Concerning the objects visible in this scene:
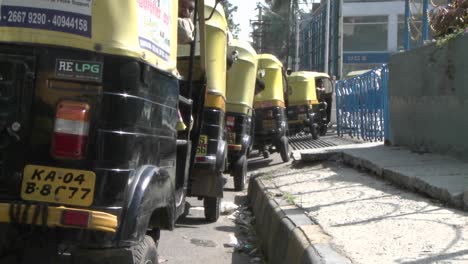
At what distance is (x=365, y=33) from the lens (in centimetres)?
4044

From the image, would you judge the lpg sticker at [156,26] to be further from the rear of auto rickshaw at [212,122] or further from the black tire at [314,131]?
the black tire at [314,131]

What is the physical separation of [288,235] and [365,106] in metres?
9.20

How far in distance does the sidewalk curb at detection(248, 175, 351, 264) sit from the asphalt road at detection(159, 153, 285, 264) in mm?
335

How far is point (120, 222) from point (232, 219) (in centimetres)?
519

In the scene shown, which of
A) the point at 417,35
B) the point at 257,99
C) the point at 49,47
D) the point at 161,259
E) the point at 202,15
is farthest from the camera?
the point at 257,99

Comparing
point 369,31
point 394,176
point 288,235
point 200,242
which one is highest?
point 369,31

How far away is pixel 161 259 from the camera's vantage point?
5578mm

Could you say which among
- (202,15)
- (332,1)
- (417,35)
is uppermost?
(332,1)

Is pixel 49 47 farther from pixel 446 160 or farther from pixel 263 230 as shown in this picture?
pixel 446 160

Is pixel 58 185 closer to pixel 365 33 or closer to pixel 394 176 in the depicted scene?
pixel 394 176

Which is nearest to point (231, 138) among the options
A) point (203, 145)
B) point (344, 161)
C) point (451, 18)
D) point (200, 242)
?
point (344, 161)

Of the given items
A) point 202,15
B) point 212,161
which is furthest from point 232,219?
point 202,15

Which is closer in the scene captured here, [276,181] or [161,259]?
[161,259]

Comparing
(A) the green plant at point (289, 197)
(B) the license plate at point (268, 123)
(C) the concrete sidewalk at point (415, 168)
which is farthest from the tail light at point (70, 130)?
(B) the license plate at point (268, 123)
